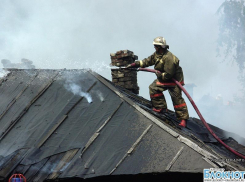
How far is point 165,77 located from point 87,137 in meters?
2.35

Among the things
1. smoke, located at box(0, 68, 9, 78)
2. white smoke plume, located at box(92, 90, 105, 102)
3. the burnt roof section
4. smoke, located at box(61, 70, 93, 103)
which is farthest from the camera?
smoke, located at box(0, 68, 9, 78)

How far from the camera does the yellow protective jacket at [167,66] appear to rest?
6297mm

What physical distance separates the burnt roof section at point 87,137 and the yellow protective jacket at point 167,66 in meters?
1.22

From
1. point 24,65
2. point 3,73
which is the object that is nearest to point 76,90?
point 3,73

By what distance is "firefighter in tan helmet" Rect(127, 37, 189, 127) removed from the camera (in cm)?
634

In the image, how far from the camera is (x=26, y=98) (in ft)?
21.6

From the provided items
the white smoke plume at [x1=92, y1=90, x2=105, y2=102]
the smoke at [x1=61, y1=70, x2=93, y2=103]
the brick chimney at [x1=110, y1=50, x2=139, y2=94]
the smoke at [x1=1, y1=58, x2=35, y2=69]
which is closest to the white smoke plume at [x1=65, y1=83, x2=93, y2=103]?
the smoke at [x1=61, y1=70, x2=93, y2=103]

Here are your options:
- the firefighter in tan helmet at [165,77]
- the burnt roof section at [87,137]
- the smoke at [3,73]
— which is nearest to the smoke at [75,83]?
the burnt roof section at [87,137]

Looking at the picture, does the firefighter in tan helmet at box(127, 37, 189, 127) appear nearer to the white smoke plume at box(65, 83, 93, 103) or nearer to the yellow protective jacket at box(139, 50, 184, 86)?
the yellow protective jacket at box(139, 50, 184, 86)

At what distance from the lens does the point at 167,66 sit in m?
6.30

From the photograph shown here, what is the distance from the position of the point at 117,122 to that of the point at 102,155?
740 mm

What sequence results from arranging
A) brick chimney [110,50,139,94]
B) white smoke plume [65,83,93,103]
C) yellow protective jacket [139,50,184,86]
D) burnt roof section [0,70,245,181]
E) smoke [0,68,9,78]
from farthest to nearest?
brick chimney [110,50,139,94]
smoke [0,68,9,78]
yellow protective jacket [139,50,184,86]
white smoke plume [65,83,93,103]
burnt roof section [0,70,245,181]

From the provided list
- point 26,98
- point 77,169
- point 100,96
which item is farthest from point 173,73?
point 26,98

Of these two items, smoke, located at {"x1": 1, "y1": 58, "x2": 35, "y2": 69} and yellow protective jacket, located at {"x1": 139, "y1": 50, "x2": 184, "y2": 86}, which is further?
smoke, located at {"x1": 1, "y1": 58, "x2": 35, "y2": 69}
